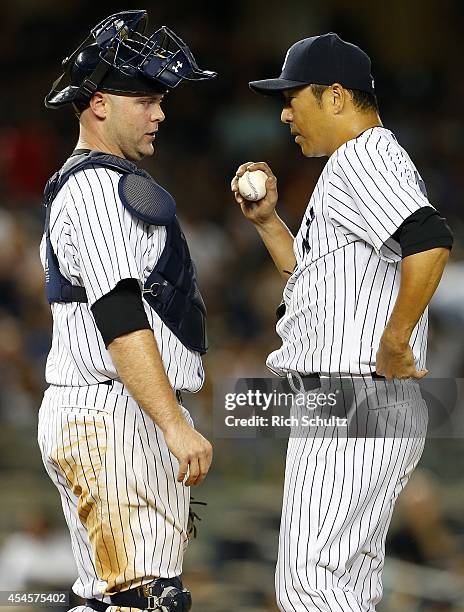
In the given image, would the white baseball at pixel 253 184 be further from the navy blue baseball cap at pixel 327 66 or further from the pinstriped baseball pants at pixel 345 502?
the pinstriped baseball pants at pixel 345 502

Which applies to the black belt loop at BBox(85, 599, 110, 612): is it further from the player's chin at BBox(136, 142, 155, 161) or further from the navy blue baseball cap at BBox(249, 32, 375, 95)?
the navy blue baseball cap at BBox(249, 32, 375, 95)

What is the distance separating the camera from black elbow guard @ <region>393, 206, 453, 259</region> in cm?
218

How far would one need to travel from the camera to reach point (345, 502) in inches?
91.4

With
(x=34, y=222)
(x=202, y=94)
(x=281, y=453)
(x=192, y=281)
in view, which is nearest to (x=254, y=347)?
(x=281, y=453)

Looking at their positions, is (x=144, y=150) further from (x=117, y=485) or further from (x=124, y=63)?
(x=117, y=485)

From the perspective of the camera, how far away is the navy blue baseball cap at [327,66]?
7.95 feet

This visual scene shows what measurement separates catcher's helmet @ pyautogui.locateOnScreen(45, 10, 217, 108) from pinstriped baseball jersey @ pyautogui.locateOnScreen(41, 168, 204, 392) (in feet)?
0.69

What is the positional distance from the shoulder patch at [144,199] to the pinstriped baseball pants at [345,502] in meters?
0.56

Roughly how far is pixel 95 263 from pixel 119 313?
0.12 metres

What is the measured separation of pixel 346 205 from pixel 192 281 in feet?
1.25

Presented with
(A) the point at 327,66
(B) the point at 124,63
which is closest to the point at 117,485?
(B) the point at 124,63

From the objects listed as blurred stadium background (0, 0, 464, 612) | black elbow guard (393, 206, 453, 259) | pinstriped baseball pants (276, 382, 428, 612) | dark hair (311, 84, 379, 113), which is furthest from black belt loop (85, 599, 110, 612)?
blurred stadium background (0, 0, 464, 612)

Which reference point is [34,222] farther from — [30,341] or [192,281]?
[192,281]

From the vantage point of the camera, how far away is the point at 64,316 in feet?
7.79
